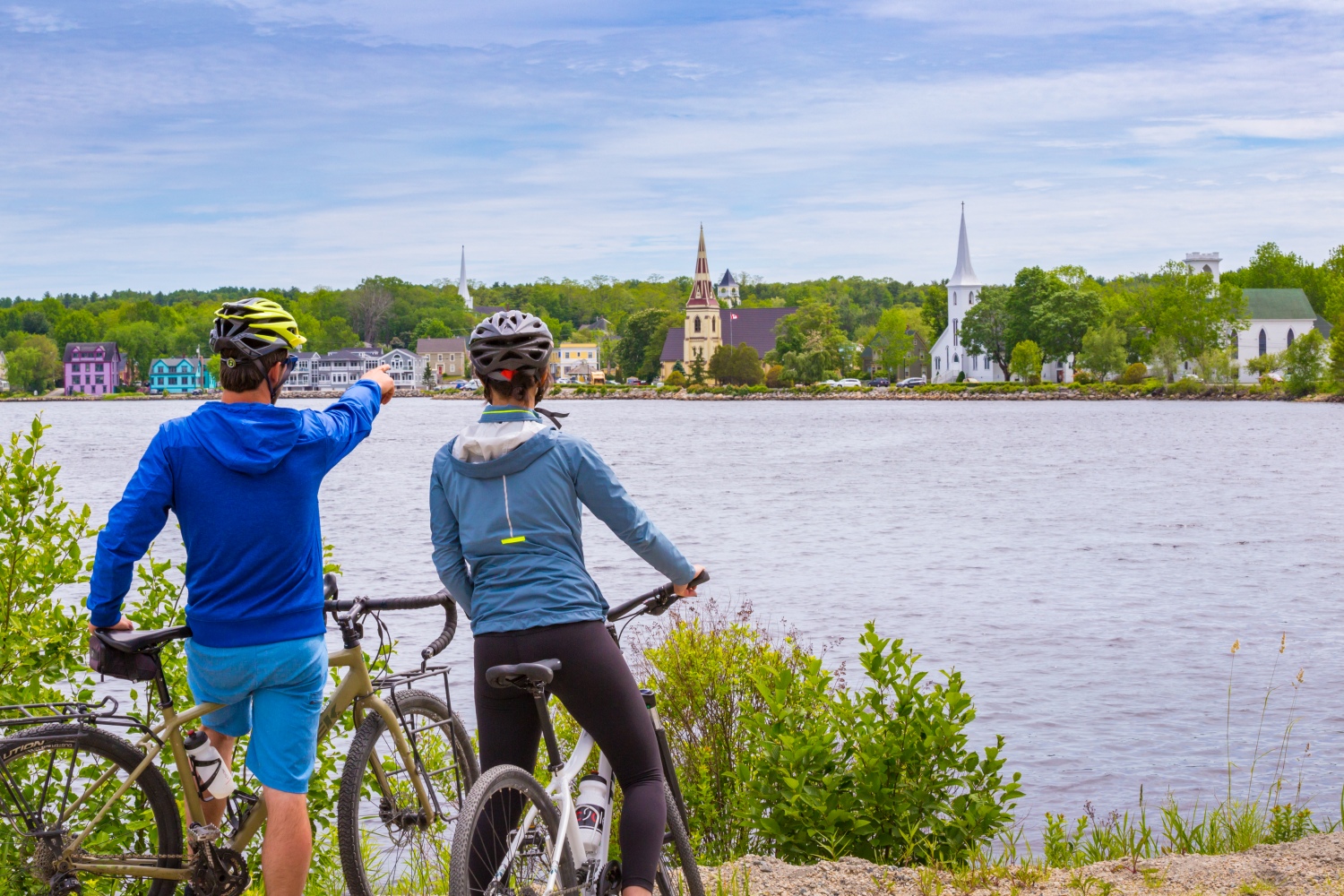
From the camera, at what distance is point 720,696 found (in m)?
6.77

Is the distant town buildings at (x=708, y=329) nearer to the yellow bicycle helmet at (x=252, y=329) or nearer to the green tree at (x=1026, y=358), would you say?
the green tree at (x=1026, y=358)

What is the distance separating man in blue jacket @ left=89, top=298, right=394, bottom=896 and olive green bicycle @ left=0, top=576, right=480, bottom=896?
14 centimetres

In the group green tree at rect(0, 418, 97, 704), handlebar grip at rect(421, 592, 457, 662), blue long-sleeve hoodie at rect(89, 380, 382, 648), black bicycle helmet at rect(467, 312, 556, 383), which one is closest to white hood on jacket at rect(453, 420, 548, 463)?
black bicycle helmet at rect(467, 312, 556, 383)

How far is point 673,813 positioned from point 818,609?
16214 mm

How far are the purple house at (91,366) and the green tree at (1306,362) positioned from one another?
15516cm

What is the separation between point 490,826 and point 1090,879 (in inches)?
116

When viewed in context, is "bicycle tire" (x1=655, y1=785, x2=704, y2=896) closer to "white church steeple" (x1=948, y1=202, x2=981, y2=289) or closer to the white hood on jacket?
the white hood on jacket

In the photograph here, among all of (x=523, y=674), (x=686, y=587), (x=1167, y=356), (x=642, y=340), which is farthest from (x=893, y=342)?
(x=523, y=674)

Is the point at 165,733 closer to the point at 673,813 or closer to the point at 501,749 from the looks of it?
the point at 501,749

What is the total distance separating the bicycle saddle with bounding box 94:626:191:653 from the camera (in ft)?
12.8

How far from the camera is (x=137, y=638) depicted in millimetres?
3926

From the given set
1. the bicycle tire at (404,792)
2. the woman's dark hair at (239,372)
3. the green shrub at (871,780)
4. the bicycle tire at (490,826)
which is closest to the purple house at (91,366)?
the green shrub at (871,780)

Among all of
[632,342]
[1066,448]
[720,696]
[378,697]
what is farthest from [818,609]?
[632,342]

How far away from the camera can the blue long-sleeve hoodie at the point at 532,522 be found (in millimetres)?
3736
